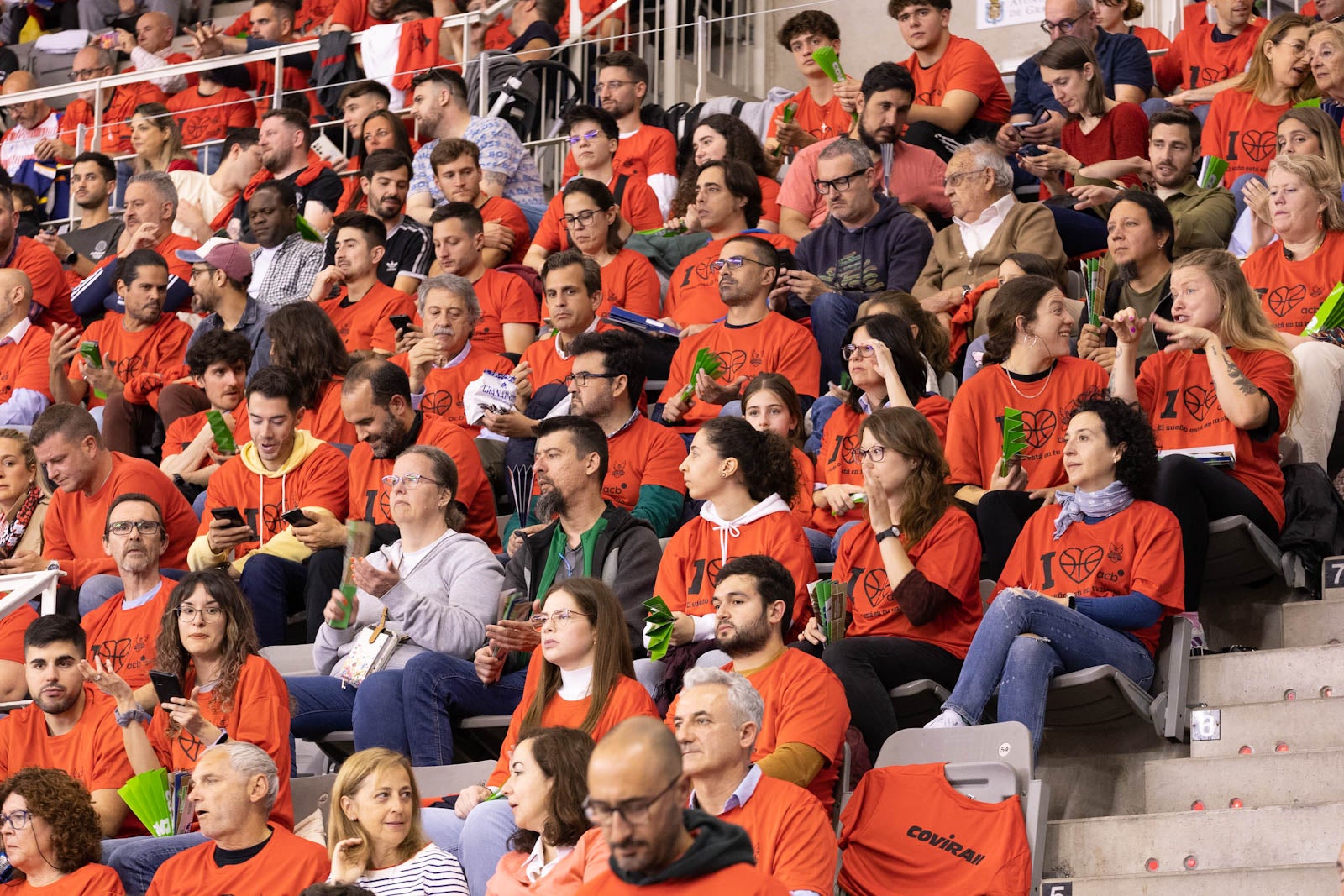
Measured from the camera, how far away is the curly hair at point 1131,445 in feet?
17.8

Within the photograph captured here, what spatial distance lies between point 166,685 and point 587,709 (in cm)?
128

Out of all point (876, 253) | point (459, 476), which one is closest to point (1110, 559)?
point (459, 476)

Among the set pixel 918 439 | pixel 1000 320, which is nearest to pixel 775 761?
pixel 918 439

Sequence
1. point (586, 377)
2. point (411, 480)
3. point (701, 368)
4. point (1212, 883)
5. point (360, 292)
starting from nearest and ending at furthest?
point (1212, 883) < point (411, 480) < point (586, 377) < point (701, 368) < point (360, 292)

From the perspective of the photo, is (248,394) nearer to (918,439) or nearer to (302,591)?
(302,591)

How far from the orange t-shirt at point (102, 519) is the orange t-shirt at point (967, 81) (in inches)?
156

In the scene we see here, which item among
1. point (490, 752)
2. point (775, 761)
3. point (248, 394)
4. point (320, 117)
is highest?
point (320, 117)

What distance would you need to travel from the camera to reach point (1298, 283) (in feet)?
21.9

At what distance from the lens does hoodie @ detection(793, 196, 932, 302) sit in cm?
768

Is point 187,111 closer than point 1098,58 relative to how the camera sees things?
No

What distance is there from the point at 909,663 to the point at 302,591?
7.61 feet

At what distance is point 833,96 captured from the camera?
382 inches

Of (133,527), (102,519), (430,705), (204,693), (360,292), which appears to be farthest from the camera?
(360,292)

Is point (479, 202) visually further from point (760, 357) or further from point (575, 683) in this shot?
point (575, 683)
